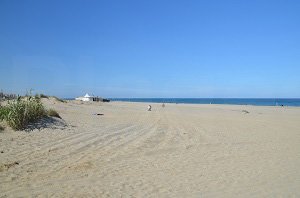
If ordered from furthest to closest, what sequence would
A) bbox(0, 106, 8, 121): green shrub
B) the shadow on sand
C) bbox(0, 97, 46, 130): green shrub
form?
1. the shadow on sand
2. bbox(0, 106, 8, 121): green shrub
3. bbox(0, 97, 46, 130): green shrub

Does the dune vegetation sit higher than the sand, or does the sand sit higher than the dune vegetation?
the dune vegetation

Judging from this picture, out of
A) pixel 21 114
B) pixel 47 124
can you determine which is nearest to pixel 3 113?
pixel 21 114

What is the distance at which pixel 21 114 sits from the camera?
11570 mm

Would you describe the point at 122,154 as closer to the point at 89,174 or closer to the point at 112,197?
the point at 89,174

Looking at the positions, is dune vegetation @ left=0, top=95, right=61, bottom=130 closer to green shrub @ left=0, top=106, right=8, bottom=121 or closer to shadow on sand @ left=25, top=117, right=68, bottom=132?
green shrub @ left=0, top=106, right=8, bottom=121

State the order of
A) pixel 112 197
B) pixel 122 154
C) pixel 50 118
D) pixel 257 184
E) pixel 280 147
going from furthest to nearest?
pixel 50 118, pixel 280 147, pixel 122 154, pixel 257 184, pixel 112 197

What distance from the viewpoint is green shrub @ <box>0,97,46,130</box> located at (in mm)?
11172

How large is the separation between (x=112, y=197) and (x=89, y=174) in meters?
1.48

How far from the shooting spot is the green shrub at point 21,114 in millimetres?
11172

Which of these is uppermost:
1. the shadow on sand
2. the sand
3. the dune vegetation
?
the dune vegetation

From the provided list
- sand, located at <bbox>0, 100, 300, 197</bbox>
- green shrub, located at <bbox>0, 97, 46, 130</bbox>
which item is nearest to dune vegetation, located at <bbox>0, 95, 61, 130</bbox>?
green shrub, located at <bbox>0, 97, 46, 130</bbox>

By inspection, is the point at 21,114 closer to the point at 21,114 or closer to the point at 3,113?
the point at 21,114

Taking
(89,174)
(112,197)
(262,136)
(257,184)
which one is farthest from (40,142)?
(262,136)

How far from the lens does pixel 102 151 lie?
31.4ft
